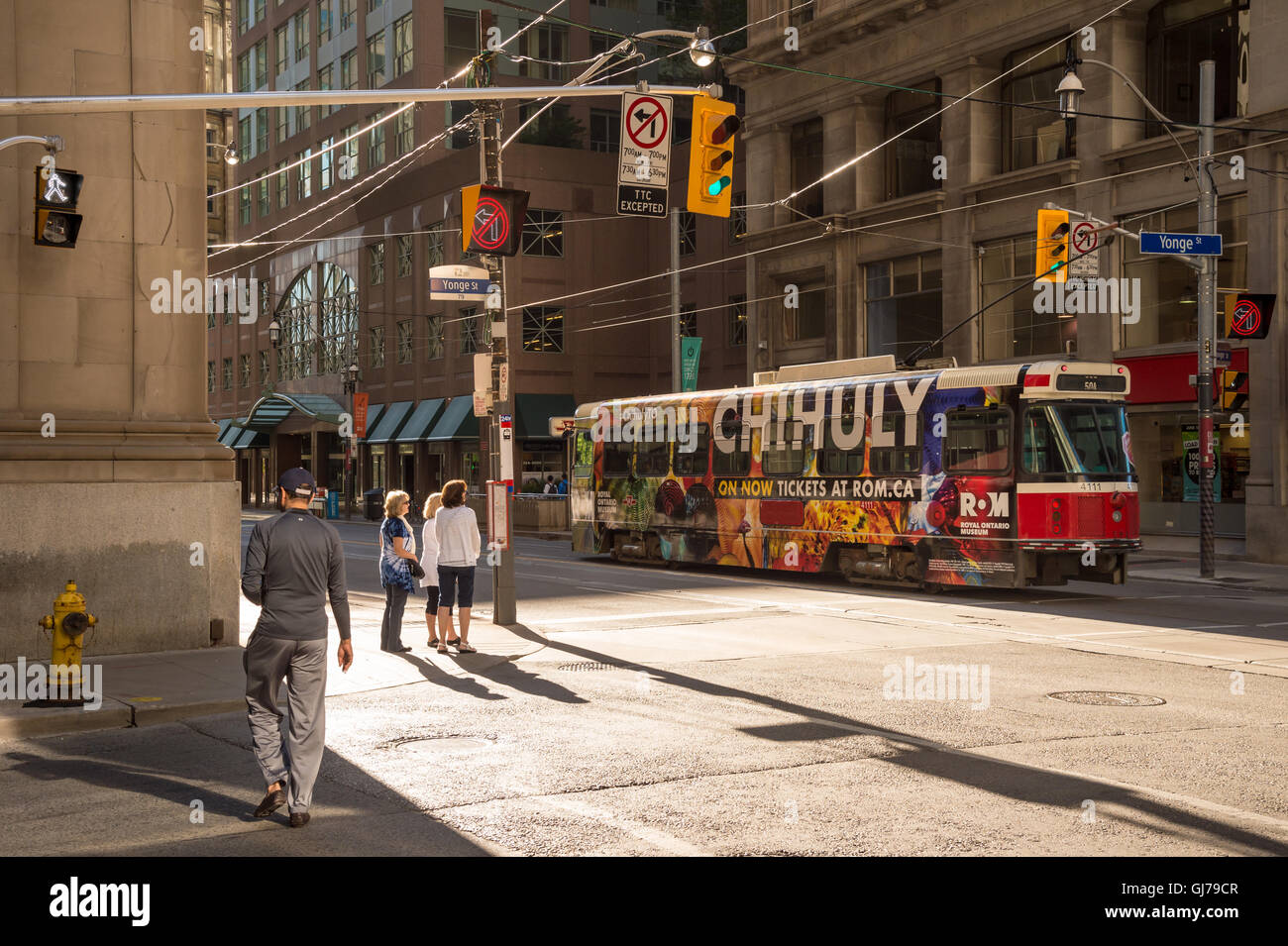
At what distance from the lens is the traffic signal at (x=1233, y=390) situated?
25094 mm

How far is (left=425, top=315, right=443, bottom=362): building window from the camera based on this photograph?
197ft

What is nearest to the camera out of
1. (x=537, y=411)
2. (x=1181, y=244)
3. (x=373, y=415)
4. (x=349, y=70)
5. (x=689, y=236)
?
(x=1181, y=244)

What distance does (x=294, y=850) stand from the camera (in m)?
6.76

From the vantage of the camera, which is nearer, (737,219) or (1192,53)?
(1192,53)

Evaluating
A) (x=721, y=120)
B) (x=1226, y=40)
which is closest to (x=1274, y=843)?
(x=721, y=120)

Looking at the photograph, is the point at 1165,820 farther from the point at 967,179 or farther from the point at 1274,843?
the point at 967,179

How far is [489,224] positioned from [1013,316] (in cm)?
2189

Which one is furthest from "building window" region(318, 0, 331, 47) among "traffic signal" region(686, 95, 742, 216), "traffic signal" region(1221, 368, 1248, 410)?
"traffic signal" region(686, 95, 742, 216)

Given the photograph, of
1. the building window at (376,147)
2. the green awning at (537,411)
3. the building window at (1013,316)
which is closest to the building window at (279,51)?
the building window at (376,147)

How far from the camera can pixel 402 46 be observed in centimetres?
6188

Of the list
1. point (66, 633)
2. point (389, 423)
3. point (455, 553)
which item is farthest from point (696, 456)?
point (389, 423)

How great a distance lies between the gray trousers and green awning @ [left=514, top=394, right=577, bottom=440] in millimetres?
46691

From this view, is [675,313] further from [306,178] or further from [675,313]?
[306,178]

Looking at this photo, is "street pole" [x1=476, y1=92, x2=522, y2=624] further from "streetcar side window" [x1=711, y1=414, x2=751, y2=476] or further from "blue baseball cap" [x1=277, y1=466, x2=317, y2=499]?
"blue baseball cap" [x1=277, y1=466, x2=317, y2=499]
